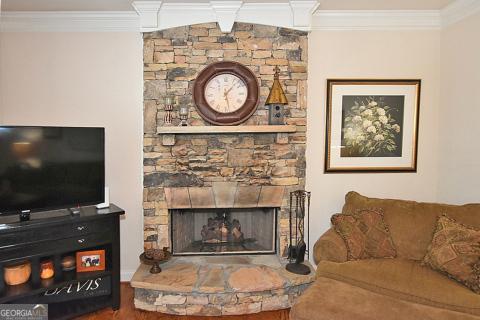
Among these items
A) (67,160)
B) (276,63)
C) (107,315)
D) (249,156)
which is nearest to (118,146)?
(67,160)

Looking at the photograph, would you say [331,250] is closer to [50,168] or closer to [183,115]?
[183,115]

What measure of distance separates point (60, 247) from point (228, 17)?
2.46 meters

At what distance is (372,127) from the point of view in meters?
3.19

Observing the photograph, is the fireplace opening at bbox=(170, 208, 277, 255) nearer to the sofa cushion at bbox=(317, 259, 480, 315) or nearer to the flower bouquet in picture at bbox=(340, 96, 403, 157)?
the sofa cushion at bbox=(317, 259, 480, 315)

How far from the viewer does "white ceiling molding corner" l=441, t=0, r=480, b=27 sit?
276 centimetres

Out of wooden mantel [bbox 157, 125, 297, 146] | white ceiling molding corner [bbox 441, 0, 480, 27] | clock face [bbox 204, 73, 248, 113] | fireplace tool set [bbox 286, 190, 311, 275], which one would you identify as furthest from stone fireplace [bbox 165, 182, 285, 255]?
white ceiling molding corner [bbox 441, 0, 480, 27]

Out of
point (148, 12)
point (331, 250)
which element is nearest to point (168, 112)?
point (148, 12)

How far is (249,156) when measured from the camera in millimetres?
3066

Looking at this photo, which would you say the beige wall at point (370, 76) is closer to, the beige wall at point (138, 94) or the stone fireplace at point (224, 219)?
the beige wall at point (138, 94)

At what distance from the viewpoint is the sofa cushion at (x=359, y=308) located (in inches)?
75.4

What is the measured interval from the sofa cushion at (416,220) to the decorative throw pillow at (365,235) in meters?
0.08

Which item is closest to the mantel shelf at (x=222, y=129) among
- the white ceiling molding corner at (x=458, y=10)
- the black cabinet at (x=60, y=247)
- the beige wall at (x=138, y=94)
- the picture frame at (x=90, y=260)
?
the beige wall at (x=138, y=94)

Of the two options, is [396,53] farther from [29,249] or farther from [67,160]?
[29,249]

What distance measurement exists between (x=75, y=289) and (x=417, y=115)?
3.64 meters
